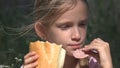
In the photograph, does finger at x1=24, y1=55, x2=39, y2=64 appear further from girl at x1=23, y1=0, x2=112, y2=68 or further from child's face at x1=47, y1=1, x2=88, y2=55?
child's face at x1=47, y1=1, x2=88, y2=55

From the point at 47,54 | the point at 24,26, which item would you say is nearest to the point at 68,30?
the point at 47,54

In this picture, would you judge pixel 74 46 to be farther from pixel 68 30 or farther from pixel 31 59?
pixel 31 59

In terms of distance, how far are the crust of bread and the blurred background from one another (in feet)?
3.08

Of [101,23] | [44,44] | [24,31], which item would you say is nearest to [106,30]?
[101,23]

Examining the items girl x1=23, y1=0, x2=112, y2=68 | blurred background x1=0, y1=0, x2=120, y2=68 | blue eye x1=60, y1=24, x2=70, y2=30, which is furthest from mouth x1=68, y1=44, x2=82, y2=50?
blurred background x1=0, y1=0, x2=120, y2=68

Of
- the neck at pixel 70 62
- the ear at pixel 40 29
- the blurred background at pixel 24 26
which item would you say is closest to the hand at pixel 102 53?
the neck at pixel 70 62

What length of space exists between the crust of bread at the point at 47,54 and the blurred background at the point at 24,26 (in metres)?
0.94

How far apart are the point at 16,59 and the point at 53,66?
139 centimetres

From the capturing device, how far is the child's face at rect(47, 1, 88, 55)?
9.36 feet

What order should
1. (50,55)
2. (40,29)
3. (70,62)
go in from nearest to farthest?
(50,55), (70,62), (40,29)

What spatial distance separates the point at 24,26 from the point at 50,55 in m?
1.21

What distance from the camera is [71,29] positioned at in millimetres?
2865

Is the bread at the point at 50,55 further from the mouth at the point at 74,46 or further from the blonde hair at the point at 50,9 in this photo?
the blonde hair at the point at 50,9

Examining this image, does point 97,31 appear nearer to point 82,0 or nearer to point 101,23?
point 101,23
